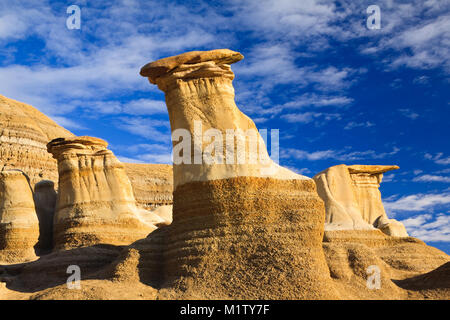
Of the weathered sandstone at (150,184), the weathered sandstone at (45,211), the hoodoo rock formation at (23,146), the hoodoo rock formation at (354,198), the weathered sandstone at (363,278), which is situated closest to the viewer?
the weathered sandstone at (363,278)

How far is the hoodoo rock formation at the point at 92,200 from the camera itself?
75.0 ft

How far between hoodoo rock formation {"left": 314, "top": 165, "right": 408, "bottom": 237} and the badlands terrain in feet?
14.6

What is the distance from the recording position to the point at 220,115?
16438mm

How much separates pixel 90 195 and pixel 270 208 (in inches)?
454

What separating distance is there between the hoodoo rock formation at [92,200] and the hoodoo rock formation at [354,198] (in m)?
10.5

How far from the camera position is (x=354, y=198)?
107 feet

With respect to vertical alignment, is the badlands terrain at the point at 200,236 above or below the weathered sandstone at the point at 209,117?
below

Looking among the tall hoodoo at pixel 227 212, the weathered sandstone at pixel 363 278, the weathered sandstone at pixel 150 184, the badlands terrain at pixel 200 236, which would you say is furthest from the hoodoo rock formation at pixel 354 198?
the weathered sandstone at pixel 150 184

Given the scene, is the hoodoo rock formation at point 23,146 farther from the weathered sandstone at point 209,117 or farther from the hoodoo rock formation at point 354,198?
the weathered sandstone at point 209,117

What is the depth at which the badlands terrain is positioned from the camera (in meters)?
14.1

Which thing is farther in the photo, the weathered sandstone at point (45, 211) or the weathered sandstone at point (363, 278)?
the weathered sandstone at point (45, 211)

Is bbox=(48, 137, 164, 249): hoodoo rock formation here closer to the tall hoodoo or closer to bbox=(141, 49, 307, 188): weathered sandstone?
the tall hoodoo

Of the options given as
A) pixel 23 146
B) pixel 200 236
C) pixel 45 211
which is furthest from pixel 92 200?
pixel 23 146
